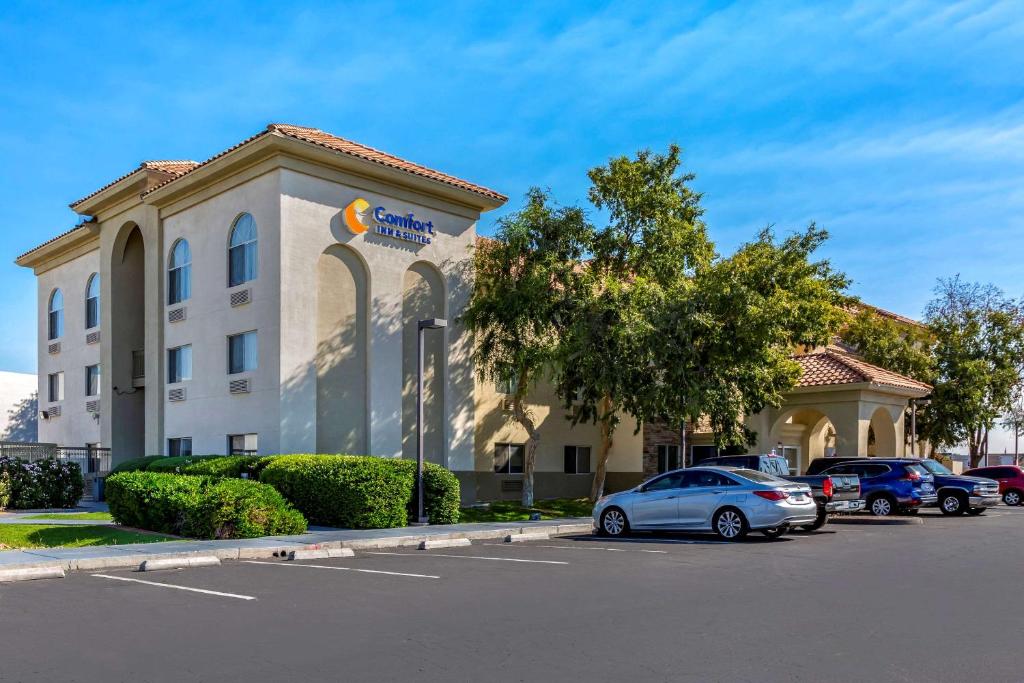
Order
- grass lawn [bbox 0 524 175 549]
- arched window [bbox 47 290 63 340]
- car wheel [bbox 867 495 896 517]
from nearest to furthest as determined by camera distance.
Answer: grass lawn [bbox 0 524 175 549], car wheel [bbox 867 495 896 517], arched window [bbox 47 290 63 340]

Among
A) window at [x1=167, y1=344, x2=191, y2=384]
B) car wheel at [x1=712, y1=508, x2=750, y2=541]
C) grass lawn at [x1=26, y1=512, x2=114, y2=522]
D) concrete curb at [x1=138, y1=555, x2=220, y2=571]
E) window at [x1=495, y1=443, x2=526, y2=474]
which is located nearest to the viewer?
concrete curb at [x1=138, y1=555, x2=220, y2=571]

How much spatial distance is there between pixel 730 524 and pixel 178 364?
1762 centimetres

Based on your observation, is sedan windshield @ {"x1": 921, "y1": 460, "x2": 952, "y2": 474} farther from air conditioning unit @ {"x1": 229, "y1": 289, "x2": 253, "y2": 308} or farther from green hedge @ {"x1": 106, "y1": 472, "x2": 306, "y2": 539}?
air conditioning unit @ {"x1": 229, "y1": 289, "x2": 253, "y2": 308}

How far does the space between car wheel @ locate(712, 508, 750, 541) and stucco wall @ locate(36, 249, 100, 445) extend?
941 inches

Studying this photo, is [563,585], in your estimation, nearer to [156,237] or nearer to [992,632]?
[992,632]

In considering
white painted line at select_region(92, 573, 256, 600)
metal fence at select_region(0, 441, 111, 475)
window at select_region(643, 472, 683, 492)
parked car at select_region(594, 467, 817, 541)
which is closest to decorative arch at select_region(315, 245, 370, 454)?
parked car at select_region(594, 467, 817, 541)

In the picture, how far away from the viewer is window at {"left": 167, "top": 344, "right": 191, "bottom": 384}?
90.1 feet

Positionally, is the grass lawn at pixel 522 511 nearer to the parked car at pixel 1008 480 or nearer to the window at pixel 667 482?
the window at pixel 667 482

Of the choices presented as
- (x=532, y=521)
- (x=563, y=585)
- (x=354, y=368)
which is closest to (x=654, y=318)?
(x=532, y=521)

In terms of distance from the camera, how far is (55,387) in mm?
36875

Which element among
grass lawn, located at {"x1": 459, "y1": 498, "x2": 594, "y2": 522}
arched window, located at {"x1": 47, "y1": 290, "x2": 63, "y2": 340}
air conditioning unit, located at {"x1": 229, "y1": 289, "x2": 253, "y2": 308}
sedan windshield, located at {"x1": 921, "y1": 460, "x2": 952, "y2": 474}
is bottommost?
grass lawn, located at {"x1": 459, "y1": 498, "x2": 594, "y2": 522}

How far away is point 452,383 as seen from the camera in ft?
89.7

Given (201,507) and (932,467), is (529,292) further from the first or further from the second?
(932,467)

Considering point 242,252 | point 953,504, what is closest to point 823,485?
point 953,504
